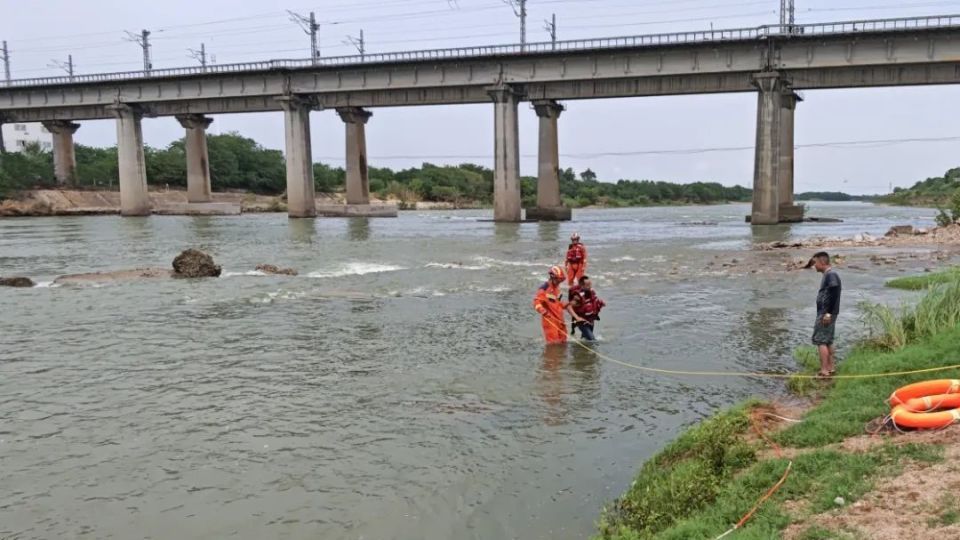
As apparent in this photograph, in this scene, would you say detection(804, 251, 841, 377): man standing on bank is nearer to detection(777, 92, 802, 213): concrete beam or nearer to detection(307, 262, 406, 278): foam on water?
detection(307, 262, 406, 278): foam on water

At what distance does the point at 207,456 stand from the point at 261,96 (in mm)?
66888

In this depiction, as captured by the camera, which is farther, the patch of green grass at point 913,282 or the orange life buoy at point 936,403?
the patch of green grass at point 913,282

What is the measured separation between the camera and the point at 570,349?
12664mm

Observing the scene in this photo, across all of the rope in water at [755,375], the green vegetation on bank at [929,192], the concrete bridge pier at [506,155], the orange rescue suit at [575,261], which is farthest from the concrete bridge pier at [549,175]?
the green vegetation on bank at [929,192]

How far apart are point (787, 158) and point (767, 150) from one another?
5.43 m

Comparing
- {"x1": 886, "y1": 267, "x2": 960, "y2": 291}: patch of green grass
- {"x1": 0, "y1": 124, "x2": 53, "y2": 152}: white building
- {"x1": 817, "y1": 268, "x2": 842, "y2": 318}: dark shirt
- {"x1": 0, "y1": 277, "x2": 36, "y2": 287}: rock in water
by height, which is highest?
{"x1": 0, "y1": 124, "x2": 53, "y2": 152}: white building

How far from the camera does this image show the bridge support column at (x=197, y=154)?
76.0 metres

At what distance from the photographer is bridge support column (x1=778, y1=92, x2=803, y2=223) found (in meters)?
57.4

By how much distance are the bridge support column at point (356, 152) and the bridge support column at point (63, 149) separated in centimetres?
3658

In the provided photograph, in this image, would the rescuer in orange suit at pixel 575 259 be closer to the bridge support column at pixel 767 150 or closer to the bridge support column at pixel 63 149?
the bridge support column at pixel 767 150

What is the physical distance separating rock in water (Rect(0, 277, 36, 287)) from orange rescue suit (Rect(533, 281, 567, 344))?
1726 cm

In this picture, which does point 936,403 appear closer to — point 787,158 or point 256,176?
point 787,158

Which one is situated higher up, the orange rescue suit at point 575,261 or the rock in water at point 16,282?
the orange rescue suit at point 575,261

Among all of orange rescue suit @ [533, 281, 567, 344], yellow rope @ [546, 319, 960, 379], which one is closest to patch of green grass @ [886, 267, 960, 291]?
yellow rope @ [546, 319, 960, 379]
